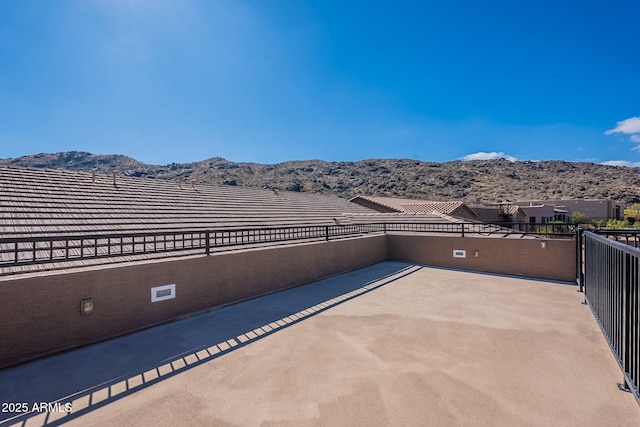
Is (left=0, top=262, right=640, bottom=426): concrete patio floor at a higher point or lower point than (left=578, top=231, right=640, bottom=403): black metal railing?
lower

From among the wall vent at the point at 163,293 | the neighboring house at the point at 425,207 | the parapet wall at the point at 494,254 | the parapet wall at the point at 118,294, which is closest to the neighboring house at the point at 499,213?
the neighboring house at the point at 425,207

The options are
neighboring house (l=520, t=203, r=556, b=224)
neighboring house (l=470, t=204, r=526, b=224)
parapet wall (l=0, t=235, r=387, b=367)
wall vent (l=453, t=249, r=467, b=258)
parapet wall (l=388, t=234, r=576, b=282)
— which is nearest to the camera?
parapet wall (l=0, t=235, r=387, b=367)

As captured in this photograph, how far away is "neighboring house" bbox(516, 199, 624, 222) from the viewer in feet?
101

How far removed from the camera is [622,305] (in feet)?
8.00

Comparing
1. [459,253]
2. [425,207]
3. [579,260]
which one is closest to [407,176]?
[425,207]

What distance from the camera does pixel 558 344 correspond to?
3318 millimetres

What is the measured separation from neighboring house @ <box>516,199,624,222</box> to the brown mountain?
5563 millimetres

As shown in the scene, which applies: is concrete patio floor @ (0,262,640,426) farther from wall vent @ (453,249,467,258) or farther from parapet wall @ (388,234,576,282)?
wall vent @ (453,249,467,258)

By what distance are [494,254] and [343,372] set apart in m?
6.33

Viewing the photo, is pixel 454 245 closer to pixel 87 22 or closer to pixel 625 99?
pixel 87 22

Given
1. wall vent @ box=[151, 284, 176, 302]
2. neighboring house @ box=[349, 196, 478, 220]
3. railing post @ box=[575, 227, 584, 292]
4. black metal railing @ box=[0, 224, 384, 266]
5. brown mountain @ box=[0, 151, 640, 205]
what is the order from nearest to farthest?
black metal railing @ box=[0, 224, 384, 266]
wall vent @ box=[151, 284, 176, 302]
railing post @ box=[575, 227, 584, 292]
neighboring house @ box=[349, 196, 478, 220]
brown mountain @ box=[0, 151, 640, 205]

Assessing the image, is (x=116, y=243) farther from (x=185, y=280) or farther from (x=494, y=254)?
(x=494, y=254)

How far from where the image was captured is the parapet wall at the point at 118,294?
2951mm

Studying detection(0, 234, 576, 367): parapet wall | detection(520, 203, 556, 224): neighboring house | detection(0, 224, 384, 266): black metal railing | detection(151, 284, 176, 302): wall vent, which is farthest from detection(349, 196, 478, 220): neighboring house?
detection(151, 284, 176, 302): wall vent
